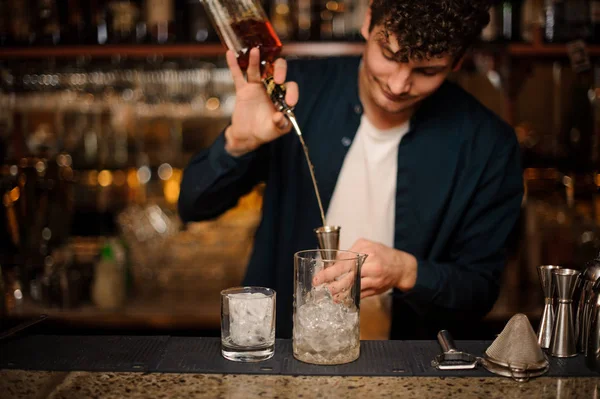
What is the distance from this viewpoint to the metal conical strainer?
3.92 ft

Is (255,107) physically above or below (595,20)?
below

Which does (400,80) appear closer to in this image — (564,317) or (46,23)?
(564,317)

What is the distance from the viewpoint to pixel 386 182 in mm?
1981

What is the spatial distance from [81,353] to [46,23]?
2253 millimetres

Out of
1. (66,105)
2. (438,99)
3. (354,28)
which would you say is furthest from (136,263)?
(438,99)

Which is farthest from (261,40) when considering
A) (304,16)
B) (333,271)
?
(304,16)

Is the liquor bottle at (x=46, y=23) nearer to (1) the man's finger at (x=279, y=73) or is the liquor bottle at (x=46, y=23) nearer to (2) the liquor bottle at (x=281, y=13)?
(2) the liquor bottle at (x=281, y=13)

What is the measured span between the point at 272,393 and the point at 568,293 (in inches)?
22.1

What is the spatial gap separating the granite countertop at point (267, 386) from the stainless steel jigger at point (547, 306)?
0.45 feet

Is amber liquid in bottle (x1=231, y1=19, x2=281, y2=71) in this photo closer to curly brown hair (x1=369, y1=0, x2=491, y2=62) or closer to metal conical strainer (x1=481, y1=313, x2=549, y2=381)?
curly brown hair (x1=369, y1=0, x2=491, y2=62)

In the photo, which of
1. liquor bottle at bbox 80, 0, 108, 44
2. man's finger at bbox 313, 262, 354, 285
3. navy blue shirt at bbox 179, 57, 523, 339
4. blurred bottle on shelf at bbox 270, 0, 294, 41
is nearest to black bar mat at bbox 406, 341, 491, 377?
man's finger at bbox 313, 262, 354, 285

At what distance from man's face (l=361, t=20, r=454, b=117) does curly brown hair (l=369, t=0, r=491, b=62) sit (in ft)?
0.08

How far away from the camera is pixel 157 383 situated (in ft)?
3.84

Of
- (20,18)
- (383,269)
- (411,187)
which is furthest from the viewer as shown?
(20,18)
